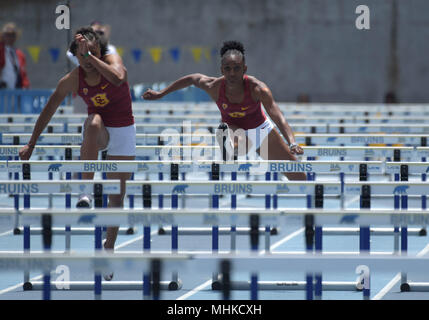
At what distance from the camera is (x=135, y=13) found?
2819 cm

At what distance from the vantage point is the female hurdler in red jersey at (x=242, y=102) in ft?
21.9

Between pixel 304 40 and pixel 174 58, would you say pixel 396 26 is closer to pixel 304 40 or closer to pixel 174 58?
pixel 304 40

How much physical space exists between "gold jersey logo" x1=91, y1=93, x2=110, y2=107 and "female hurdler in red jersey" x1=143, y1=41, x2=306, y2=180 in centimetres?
50

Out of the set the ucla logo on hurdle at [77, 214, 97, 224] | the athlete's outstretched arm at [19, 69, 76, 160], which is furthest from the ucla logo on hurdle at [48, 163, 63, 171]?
the ucla logo on hurdle at [77, 214, 97, 224]

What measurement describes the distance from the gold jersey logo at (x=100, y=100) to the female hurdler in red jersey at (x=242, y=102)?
495mm

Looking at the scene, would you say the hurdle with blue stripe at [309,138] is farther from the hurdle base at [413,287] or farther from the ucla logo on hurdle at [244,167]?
the hurdle base at [413,287]

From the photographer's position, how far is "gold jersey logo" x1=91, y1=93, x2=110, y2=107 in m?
6.39

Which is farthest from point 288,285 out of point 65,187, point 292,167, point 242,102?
point 65,187

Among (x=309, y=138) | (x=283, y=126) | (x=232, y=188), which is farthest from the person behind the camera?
(x=309, y=138)

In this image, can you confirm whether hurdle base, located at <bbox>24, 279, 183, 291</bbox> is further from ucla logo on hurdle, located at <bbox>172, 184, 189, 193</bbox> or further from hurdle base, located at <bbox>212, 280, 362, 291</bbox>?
ucla logo on hurdle, located at <bbox>172, 184, 189, 193</bbox>

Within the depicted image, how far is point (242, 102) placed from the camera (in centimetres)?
694

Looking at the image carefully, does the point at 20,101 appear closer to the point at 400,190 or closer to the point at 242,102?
the point at 242,102

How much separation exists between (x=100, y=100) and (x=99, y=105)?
0.17 ft
